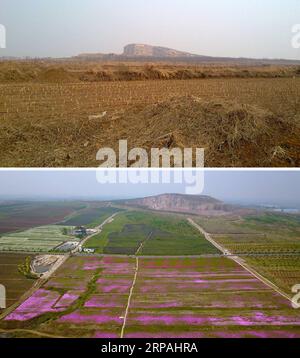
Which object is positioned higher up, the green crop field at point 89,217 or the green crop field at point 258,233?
the green crop field at point 89,217

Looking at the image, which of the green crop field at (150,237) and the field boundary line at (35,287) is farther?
the green crop field at (150,237)

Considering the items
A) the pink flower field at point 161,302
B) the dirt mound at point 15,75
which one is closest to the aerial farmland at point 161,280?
the pink flower field at point 161,302

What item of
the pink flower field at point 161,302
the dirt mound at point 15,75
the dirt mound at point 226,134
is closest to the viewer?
the pink flower field at point 161,302

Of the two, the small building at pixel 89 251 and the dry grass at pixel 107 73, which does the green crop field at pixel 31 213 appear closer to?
the small building at pixel 89 251

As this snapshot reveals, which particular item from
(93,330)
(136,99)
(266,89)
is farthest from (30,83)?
(93,330)

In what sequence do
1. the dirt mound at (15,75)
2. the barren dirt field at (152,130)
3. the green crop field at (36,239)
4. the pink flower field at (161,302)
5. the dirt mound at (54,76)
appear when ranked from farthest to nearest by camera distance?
the dirt mound at (54,76)
the dirt mound at (15,75)
the barren dirt field at (152,130)
the green crop field at (36,239)
the pink flower field at (161,302)

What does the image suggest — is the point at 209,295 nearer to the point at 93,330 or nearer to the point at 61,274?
the point at 93,330

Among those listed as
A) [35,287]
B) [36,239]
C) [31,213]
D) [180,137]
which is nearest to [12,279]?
[35,287]
